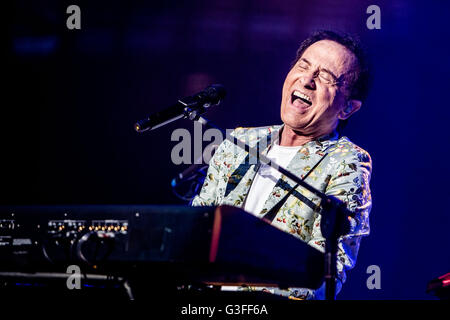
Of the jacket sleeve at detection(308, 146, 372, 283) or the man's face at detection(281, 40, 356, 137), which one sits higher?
the man's face at detection(281, 40, 356, 137)

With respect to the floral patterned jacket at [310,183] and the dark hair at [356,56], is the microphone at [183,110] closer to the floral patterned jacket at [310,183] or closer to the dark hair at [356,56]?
the floral patterned jacket at [310,183]

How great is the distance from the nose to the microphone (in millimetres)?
825

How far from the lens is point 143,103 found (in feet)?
11.1

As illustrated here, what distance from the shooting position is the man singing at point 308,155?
7.05 ft

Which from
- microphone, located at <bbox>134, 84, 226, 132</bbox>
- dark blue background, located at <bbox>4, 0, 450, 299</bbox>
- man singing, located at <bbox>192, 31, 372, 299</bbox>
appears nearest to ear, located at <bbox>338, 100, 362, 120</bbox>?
man singing, located at <bbox>192, 31, 372, 299</bbox>

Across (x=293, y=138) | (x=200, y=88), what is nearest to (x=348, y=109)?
(x=293, y=138)

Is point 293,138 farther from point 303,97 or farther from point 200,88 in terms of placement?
point 200,88

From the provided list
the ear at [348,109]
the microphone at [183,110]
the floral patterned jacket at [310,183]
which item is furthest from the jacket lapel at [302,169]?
the microphone at [183,110]

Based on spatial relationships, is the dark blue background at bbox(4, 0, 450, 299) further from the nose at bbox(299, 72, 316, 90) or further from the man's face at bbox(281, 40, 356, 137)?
the nose at bbox(299, 72, 316, 90)

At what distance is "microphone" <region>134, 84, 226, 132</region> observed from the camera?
1659mm

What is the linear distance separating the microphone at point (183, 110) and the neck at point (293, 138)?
0.86 metres

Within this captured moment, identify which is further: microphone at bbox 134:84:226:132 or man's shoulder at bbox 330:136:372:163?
man's shoulder at bbox 330:136:372:163

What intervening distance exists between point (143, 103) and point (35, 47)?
82cm
